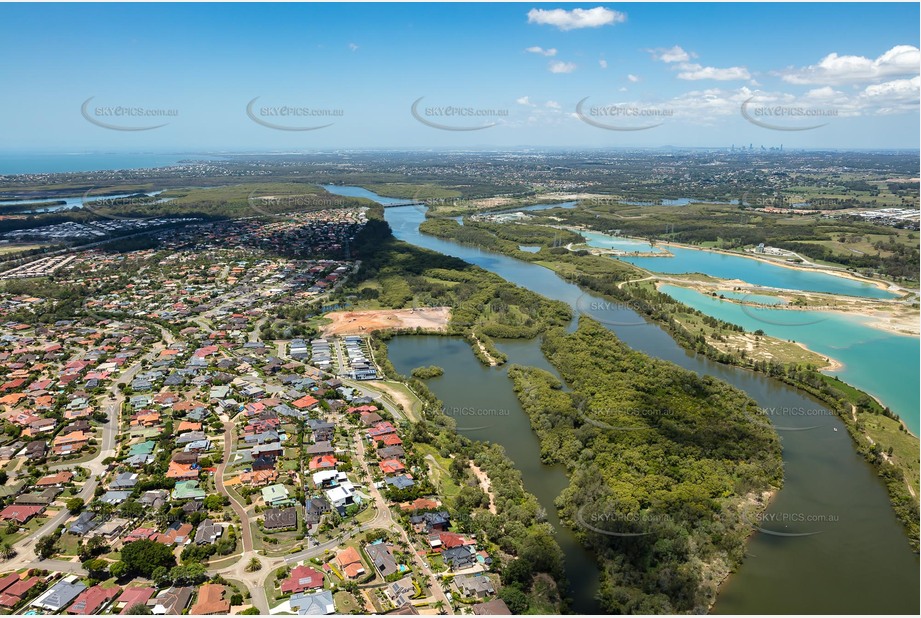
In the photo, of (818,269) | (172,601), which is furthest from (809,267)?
(172,601)

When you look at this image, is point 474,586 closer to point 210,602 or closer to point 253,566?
point 253,566

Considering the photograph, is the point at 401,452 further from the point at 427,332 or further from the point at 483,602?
the point at 427,332

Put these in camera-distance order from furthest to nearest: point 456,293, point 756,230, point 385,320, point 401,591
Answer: point 756,230
point 456,293
point 385,320
point 401,591

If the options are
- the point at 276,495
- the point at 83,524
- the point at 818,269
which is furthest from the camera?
the point at 818,269

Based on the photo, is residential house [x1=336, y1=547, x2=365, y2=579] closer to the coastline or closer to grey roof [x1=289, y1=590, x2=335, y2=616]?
grey roof [x1=289, y1=590, x2=335, y2=616]

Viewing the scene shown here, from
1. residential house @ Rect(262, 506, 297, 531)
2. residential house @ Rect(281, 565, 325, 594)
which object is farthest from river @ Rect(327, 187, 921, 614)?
residential house @ Rect(262, 506, 297, 531)

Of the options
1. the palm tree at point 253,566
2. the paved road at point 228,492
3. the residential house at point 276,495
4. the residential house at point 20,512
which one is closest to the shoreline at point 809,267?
the residential house at point 276,495

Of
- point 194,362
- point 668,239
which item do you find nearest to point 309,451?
point 194,362
